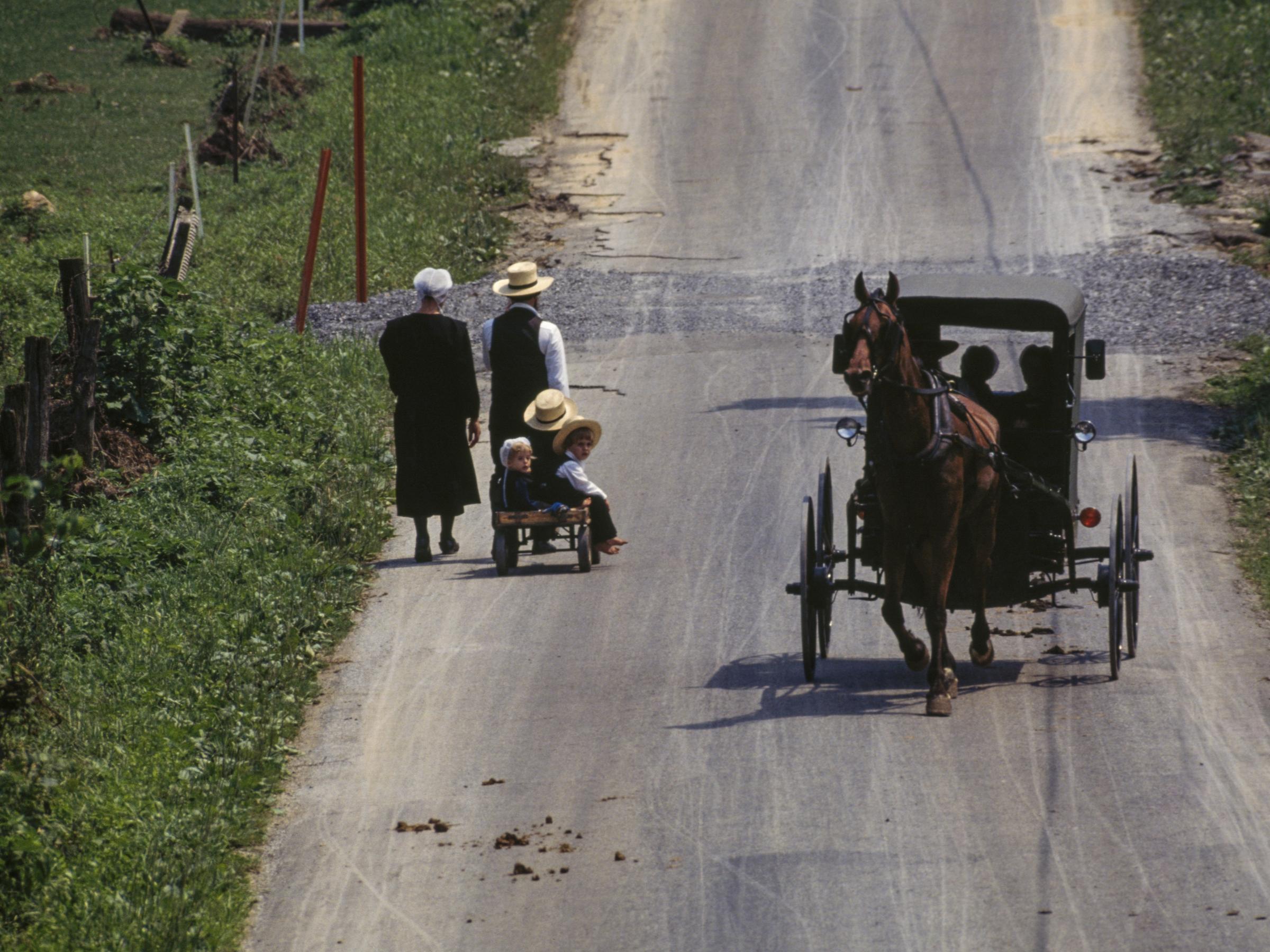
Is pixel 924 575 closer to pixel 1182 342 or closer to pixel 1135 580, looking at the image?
pixel 1135 580

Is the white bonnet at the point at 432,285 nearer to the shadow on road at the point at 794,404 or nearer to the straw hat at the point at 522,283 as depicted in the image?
the straw hat at the point at 522,283

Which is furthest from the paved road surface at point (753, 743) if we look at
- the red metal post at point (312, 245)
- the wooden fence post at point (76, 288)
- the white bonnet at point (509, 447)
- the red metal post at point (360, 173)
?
the red metal post at point (312, 245)

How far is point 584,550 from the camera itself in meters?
12.0

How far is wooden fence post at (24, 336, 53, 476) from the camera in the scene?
33.1 feet

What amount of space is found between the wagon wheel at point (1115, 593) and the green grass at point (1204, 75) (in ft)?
52.7

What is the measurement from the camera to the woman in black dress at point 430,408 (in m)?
12.3

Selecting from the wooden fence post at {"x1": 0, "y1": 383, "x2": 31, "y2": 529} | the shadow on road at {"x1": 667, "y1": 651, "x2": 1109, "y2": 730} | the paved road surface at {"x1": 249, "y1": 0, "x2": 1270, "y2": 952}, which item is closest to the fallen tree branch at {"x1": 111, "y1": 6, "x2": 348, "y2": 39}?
the paved road surface at {"x1": 249, "y1": 0, "x2": 1270, "y2": 952}

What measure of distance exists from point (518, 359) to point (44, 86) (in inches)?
857

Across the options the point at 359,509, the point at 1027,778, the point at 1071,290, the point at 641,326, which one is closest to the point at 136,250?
the point at 641,326

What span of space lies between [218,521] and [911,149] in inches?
678

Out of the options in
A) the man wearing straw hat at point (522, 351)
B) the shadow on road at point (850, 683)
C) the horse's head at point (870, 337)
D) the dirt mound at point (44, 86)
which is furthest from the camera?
the dirt mound at point (44, 86)

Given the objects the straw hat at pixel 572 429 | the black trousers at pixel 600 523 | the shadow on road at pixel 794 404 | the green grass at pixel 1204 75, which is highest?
the green grass at pixel 1204 75

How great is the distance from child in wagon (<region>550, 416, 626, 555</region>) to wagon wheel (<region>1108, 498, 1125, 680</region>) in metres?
3.89

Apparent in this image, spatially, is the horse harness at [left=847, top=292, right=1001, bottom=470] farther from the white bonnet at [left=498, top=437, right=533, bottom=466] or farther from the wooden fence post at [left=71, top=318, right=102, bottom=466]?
the wooden fence post at [left=71, top=318, right=102, bottom=466]
